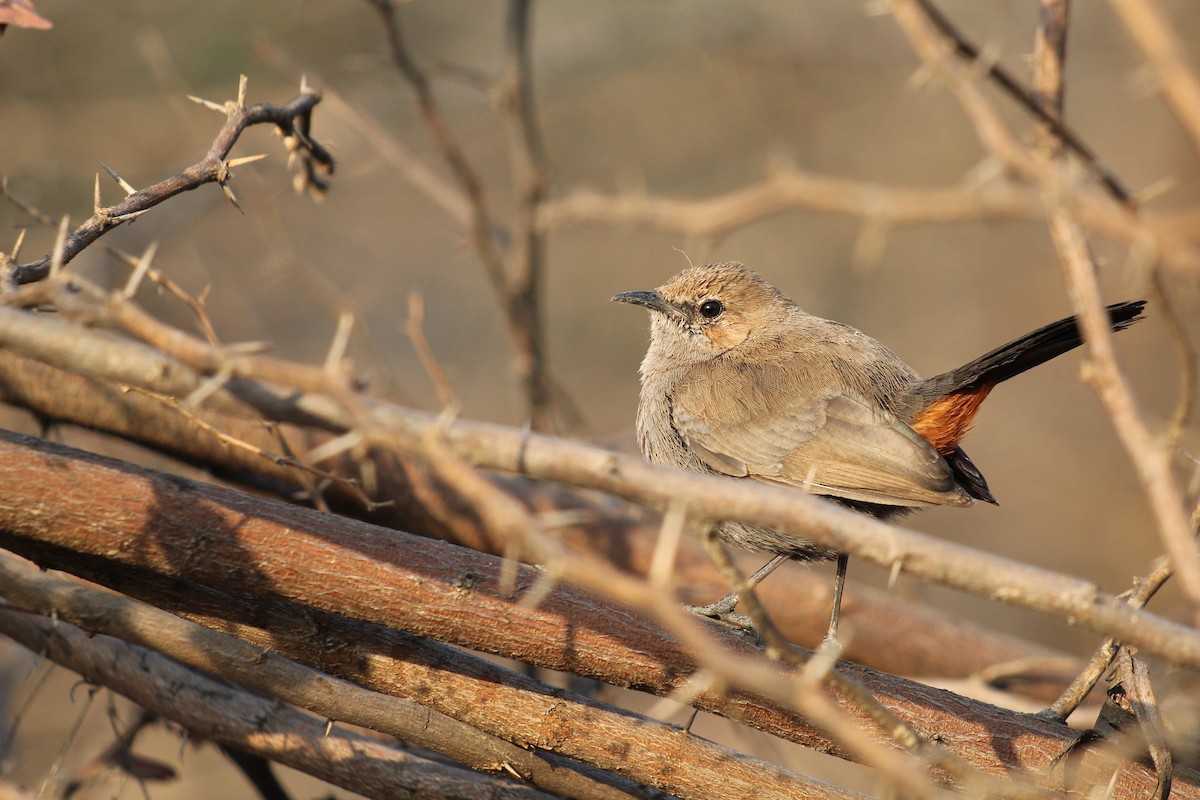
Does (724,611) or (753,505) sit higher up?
(724,611)

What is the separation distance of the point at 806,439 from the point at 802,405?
166 mm

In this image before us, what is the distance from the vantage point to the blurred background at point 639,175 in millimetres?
8195

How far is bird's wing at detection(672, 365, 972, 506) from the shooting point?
3.62 m

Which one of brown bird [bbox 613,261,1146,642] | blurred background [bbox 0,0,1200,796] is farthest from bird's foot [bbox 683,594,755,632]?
blurred background [bbox 0,0,1200,796]

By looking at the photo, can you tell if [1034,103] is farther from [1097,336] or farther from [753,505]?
[753,505]

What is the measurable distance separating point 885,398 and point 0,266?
9.39 ft

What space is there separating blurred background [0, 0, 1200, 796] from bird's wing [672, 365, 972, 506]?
3.41 m

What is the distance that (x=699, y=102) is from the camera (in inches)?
468

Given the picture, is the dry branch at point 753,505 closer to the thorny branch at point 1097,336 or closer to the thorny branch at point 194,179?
the thorny branch at point 1097,336

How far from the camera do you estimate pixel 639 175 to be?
752 cm

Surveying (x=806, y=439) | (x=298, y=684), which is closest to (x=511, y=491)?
(x=806, y=439)

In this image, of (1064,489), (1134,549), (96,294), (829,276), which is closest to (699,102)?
(829,276)

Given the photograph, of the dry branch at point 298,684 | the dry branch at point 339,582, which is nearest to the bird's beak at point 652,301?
the dry branch at point 339,582

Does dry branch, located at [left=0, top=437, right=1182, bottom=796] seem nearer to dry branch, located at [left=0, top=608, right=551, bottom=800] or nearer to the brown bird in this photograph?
dry branch, located at [left=0, top=608, right=551, bottom=800]
